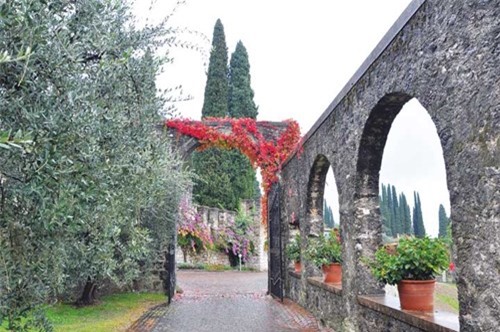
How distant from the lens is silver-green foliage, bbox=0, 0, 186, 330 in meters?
2.06

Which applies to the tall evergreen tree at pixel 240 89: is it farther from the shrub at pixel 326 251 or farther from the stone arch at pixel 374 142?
the stone arch at pixel 374 142

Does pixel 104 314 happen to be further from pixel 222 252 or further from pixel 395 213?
pixel 395 213

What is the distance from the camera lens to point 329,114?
636 centimetres

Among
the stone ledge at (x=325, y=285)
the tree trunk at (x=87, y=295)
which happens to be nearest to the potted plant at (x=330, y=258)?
the stone ledge at (x=325, y=285)

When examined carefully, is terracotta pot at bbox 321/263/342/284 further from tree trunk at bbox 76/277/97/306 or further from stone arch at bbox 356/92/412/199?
tree trunk at bbox 76/277/97/306

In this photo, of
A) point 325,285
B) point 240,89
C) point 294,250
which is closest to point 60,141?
point 325,285

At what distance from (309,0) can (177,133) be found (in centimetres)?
614

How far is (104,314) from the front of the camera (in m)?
7.16

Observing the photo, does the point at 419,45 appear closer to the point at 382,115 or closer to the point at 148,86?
the point at 382,115

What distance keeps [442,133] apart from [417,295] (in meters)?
1.50

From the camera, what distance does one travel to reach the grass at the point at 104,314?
6023 mm

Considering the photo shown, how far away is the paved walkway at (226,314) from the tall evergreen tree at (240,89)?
1339cm

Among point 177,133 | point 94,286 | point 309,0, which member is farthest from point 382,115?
point 177,133

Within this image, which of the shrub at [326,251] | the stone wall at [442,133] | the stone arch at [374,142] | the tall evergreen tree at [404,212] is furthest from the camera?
the tall evergreen tree at [404,212]
